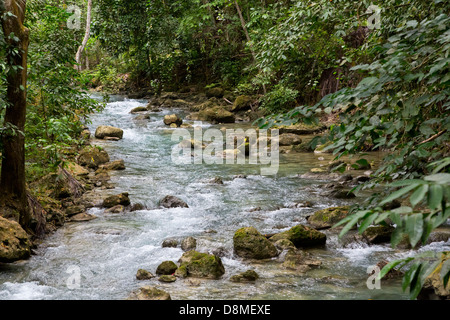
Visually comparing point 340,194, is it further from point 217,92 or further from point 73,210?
point 217,92

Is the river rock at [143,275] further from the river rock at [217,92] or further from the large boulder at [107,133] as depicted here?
the river rock at [217,92]

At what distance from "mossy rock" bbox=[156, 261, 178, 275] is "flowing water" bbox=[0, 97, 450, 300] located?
0.24 m

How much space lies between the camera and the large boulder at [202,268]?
4730 millimetres

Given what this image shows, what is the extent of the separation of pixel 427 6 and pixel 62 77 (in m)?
5.59

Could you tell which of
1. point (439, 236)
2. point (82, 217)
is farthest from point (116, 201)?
point (439, 236)

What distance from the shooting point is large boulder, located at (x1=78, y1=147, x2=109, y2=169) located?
10227 millimetres

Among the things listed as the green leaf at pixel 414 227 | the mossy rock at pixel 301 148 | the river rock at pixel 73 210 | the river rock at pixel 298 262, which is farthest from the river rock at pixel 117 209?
the mossy rock at pixel 301 148

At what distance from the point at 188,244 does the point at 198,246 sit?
0.16 m

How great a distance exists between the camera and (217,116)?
17922mm

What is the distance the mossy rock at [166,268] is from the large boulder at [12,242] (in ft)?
5.97

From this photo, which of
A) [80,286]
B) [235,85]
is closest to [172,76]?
[235,85]

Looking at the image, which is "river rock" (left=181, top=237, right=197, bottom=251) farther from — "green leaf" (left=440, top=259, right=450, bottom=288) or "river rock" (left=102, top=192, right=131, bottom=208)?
"green leaf" (left=440, top=259, right=450, bottom=288)
